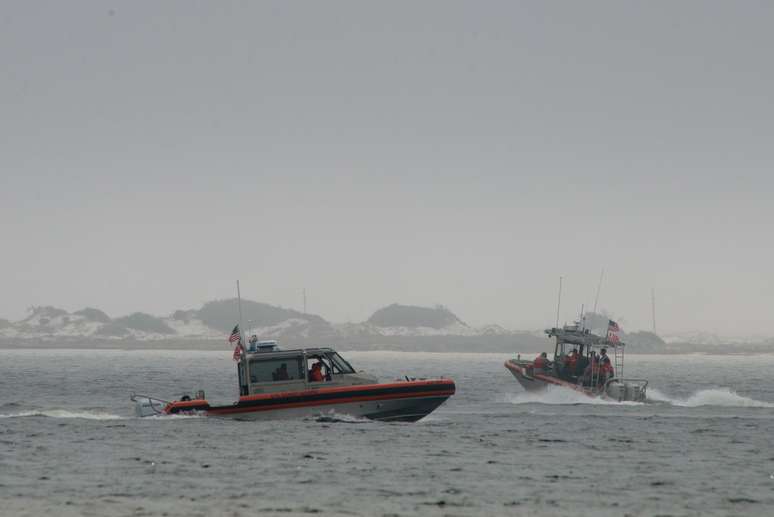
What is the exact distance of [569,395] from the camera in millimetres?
46031

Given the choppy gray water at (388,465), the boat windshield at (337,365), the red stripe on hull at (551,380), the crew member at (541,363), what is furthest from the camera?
the crew member at (541,363)

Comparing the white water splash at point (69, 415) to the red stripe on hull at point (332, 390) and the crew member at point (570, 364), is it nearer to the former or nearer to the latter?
the red stripe on hull at point (332, 390)

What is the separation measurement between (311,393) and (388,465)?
929 centimetres

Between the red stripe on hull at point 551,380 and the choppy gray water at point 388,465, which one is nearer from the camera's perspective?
the choppy gray water at point 388,465

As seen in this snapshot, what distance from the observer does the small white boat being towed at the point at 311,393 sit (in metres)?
31.5

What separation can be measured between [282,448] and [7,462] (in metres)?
6.67

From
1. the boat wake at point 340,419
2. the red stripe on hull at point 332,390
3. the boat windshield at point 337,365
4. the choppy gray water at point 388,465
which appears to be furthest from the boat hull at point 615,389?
the boat wake at point 340,419

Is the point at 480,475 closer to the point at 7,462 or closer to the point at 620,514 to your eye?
the point at 620,514

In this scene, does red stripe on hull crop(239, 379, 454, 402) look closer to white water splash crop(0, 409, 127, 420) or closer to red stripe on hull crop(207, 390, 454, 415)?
red stripe on hull crop(207, 390, 454, 415)

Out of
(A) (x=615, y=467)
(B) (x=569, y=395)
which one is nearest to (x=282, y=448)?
(A) (x=615, y=467)

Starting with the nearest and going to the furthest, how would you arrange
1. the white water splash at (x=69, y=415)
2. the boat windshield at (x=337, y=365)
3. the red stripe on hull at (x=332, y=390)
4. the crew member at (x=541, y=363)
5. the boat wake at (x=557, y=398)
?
the red stripe on hull at (x=332, y=390) → the boat windshield at (x=337, y=365) → the white water splash at (x=69, y=415) → the boat wake at (x=557, y=398) → the crew member at (x=541, y=363)

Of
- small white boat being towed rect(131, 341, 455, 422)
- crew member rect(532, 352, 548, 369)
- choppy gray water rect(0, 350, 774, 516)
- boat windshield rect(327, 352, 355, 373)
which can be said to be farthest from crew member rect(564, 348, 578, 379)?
boat windshield rect(327, 352, 355, 373)

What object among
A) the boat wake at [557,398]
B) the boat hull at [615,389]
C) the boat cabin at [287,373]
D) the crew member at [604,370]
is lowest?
the boat wake at [557,398]

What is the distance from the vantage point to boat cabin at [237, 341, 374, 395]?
3219cm
